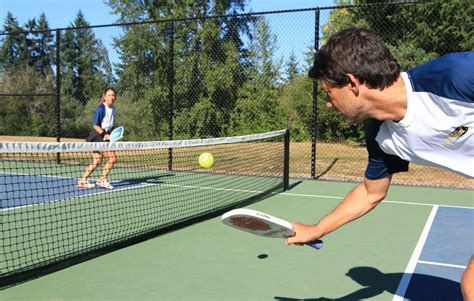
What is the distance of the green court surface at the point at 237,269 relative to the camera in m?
3.45

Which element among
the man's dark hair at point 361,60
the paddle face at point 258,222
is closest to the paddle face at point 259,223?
the paddle face at point 258,222

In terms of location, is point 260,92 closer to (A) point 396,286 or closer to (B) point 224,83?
(B) point 224,83

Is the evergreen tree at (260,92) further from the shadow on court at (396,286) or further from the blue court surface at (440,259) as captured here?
the shadow on court at (396,286)

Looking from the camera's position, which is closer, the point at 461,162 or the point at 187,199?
the point at 461,162

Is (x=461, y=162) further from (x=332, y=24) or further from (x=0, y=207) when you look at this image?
(x=332, y=24)

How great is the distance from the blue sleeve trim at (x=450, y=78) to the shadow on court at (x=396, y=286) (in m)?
2.05

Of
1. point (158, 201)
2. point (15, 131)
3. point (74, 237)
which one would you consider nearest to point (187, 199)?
→ point (158, 201)

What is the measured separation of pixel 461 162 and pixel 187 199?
5.49 m

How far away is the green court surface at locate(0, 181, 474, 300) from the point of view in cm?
345

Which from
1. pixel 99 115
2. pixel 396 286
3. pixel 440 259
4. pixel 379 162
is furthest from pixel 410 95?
pixel 99 115

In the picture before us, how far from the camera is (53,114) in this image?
2095 centimetres

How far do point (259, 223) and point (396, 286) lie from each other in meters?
1.94

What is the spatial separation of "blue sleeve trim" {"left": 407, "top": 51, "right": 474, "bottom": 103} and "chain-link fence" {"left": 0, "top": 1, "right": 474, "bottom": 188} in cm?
946

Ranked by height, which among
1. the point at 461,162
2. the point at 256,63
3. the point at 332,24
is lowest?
the point at 461,162
